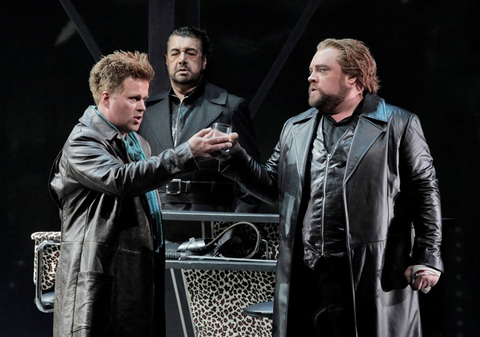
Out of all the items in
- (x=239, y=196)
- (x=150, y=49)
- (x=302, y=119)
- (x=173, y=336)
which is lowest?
(x=173, y=336)

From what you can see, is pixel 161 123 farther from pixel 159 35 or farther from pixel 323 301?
pixel 323 301

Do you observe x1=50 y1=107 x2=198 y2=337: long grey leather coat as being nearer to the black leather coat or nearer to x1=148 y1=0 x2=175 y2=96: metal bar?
the black leather coat

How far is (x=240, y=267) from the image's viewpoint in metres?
3.62

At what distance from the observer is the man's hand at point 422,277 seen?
3.20m

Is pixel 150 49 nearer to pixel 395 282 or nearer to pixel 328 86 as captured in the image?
pixel 328 86

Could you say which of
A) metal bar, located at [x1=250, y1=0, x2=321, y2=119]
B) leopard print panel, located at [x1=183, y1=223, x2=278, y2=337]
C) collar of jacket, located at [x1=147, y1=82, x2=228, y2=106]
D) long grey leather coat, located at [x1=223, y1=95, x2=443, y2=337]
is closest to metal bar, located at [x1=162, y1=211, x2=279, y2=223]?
leopard print panel, located at [x1=183, y1=223, x2=278, y2=337]

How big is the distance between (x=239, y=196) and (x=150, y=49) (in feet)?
4.38

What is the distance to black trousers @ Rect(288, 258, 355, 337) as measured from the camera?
10.8ft

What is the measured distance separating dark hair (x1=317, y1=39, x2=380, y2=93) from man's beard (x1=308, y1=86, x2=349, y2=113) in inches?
3.5

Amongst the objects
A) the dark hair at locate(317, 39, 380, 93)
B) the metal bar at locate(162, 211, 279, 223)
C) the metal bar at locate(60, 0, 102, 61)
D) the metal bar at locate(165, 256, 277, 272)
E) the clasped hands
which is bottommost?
the metal bar at locate(165, 256, 277, 272)

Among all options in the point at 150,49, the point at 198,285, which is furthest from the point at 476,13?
the point at 198,285

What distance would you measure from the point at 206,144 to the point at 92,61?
3392mm

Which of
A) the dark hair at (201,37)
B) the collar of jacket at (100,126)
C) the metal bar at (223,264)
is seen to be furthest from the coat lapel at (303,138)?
the dark hair at (201,37)

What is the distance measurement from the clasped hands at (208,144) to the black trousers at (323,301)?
0.67 m
